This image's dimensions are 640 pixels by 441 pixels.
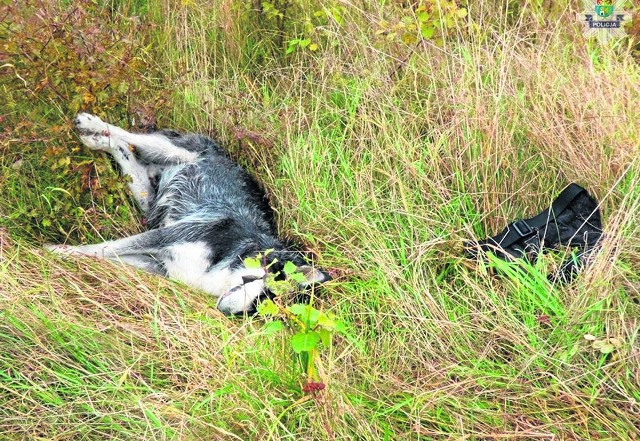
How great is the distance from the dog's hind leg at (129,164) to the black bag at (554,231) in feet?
6.96

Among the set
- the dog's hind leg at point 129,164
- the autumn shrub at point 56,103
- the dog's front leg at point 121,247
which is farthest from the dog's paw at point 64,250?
the dog's hind leg at point 129,164

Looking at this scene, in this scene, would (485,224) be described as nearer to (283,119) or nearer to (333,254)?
(333,254)

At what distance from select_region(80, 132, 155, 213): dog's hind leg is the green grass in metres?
0.11

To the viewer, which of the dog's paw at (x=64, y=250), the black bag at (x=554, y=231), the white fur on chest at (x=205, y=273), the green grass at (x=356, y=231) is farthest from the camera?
the dog's paw at (x=64, y=250)

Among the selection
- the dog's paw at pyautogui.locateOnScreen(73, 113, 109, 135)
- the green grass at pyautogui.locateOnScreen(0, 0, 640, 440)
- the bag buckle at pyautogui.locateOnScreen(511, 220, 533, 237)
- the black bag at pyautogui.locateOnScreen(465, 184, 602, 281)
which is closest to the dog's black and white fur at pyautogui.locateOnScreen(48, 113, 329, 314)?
the dog's paw at pyautogui.locateOnScreen(73, 113, 109, 135)

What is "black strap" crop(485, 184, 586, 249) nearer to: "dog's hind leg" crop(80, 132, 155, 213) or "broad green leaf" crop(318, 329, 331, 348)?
"broad green leaf" crop(318, 329, 331, 348)

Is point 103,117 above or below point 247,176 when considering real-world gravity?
above

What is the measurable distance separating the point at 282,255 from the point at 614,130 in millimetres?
2038

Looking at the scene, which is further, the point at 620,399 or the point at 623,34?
the point at 623,34

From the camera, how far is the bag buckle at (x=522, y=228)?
387cm

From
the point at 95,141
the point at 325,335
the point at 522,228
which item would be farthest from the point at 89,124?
the point at 522,228

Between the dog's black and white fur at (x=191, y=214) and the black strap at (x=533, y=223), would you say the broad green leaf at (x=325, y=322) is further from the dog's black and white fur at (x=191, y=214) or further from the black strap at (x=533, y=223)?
the black strap at (x=533, y=223)

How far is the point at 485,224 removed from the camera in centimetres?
411

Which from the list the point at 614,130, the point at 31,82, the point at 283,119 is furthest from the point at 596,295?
the point at 31,82
